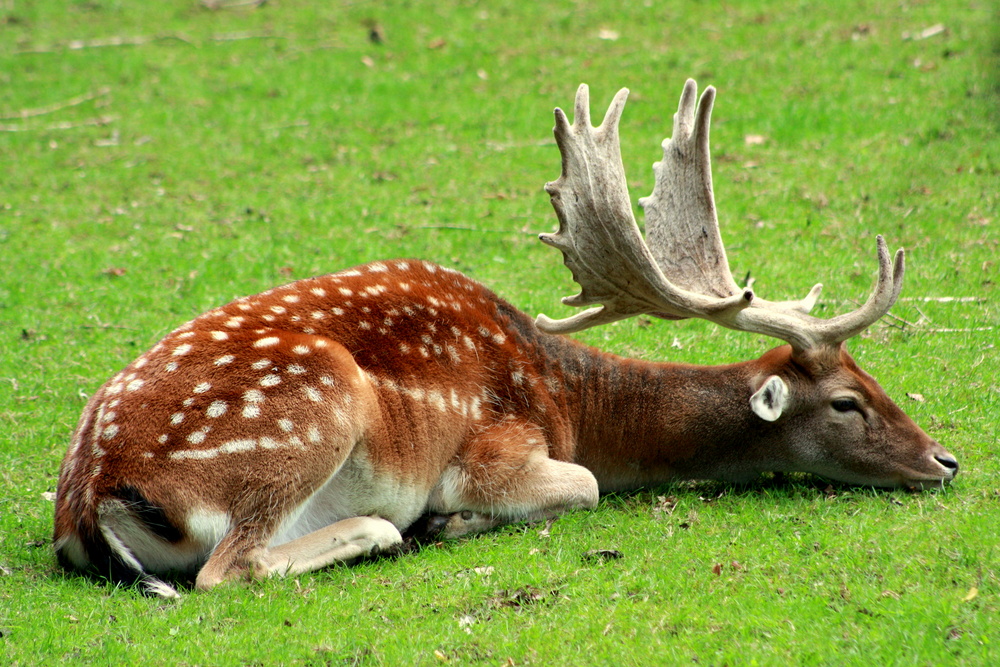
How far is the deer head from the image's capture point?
5.63 meters

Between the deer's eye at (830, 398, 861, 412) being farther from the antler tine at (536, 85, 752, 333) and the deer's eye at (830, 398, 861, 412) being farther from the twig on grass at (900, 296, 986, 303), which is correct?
the twig on grass at (900, 296, 986, 303)

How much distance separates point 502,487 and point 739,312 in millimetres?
1608

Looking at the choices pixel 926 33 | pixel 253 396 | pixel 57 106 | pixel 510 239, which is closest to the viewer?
pixel 253 396

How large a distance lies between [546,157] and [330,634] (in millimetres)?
8410

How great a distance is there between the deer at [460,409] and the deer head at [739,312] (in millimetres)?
12

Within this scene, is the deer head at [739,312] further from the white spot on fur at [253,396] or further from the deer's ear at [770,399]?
the white spot on fur at [253,396]

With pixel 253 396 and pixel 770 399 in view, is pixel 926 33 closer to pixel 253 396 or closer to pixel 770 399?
pixel 770 399

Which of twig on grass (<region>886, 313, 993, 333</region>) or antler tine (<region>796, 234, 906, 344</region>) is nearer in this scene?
antler tine (<region>796, 234, 906, 344</region>)

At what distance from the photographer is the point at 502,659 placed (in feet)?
14.3

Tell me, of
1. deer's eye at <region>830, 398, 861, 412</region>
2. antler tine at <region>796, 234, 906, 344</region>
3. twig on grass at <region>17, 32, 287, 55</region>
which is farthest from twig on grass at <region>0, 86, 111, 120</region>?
deer's eye at <region>830, 398, 861, 412</region>

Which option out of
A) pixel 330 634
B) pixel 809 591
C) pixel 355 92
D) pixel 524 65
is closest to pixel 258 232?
pixel 355 92

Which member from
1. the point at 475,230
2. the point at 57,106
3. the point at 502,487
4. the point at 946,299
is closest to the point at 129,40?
the point at 57,106

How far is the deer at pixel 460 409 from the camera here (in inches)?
205

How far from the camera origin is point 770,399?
5.75 m
